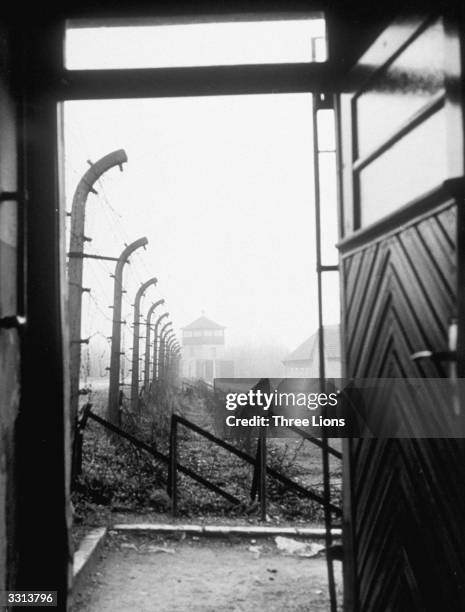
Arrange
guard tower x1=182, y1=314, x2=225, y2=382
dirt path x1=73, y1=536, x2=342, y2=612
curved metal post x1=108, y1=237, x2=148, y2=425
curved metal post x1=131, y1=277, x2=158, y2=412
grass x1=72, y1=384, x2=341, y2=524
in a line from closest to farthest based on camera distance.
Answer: dirt path x1=73, y1=536, x2=342, y2=612 < grass x1=72, y1=384, x2=341, y2=524 < curved metal post x1=108, y1=237, x2=148, y2=425 < curved metal post x1=131, y1=277, x2=158, y2=412 < guard tower x1=182, y1=314, x2=225, y2=382

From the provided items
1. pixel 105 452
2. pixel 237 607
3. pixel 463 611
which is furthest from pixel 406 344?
pixel 105 452

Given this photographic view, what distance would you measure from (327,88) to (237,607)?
4473 mm

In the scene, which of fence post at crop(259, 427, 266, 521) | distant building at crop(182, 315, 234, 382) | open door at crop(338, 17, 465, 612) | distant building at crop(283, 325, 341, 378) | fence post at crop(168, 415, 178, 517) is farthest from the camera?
distant building at crop(182, 315, 234, 382)

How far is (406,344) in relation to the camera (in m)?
2.77

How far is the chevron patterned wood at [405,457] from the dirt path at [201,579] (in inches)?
72.9

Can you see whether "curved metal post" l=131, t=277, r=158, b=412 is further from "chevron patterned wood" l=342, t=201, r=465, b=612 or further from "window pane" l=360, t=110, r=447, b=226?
"window pane" l=360, t=110, r=447, b=226

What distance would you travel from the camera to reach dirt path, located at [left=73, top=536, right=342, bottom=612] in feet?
15.4

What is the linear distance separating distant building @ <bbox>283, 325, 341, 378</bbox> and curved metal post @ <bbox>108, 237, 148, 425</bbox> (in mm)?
23281

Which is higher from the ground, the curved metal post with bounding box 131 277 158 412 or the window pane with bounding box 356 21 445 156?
the window pane with bounding box 356 21 445 156

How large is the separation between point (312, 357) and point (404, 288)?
43505mm

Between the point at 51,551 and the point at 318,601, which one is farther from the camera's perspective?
the point at 318,601

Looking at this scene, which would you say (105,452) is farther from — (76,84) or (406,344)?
(406,344)

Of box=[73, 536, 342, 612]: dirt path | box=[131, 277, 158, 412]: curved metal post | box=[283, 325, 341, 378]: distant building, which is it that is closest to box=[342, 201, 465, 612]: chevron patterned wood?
box=[73, 536, 342, 612]: dirt path

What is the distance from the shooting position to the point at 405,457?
2.76 meters
